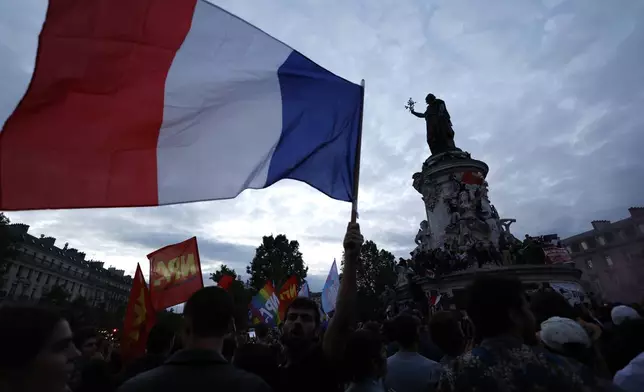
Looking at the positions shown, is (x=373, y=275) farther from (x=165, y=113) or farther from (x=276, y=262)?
(x=165, y=113)

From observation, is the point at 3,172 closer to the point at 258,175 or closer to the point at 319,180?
the point at 258,175

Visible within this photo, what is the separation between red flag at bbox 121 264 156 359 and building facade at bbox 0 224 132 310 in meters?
34.6

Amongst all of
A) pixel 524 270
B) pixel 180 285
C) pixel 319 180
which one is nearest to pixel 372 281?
pixel 524 270

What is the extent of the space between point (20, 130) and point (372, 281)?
182ft

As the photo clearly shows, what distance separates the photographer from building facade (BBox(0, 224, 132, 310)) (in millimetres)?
48438

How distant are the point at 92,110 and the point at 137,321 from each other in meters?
4.49

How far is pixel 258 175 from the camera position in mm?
3785

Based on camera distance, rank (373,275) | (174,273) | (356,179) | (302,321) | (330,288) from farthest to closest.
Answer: (373,275), (330,288), (174,273), (356,179), (302,321)

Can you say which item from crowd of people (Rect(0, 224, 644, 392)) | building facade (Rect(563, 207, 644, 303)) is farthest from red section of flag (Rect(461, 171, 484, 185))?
building facade (Rect(563, 207, 644, 303))

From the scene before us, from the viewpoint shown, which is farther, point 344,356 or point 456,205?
point 456,205

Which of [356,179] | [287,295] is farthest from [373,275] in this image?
[356,179]

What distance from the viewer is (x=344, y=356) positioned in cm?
249

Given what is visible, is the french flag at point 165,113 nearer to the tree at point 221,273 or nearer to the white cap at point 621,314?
the white cap at point 621,314

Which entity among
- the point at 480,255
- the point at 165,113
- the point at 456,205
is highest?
the point at 456,205
